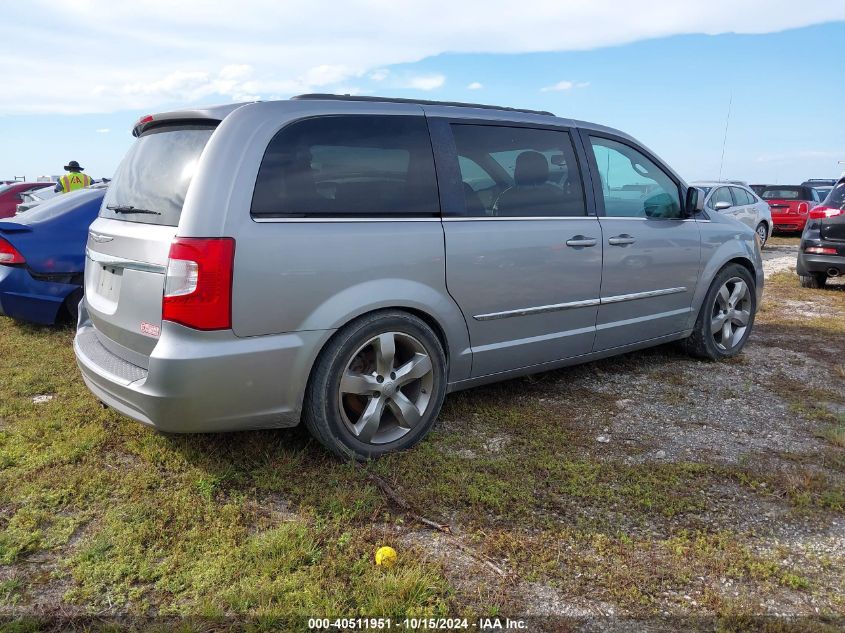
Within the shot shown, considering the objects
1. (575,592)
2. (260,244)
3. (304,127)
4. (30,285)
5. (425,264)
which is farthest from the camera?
(30,285)

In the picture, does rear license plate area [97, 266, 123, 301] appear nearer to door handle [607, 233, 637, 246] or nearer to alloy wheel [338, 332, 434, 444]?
alloy wheel [338, 332, 434, 444]

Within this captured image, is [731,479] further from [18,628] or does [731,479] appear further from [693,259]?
[18,628]

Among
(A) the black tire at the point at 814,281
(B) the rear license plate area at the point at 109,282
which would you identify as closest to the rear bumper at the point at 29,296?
(B) the rear license plate area at the point at 109,282

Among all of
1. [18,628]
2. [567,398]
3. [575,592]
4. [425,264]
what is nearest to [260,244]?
[425,264]

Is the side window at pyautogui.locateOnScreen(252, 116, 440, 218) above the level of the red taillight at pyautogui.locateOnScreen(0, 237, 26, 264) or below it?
above

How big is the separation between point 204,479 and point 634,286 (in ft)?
9.91

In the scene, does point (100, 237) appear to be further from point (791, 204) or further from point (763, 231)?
point (791, 204)

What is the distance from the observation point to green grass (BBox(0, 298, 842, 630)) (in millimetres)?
2402

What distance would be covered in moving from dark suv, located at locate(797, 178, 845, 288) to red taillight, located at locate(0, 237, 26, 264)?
30.5 feet

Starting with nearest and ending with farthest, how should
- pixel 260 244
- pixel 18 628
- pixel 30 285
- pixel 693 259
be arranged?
pixel 18 628 < pixel 260 244 < pixel 693 259 < pixel 30 285

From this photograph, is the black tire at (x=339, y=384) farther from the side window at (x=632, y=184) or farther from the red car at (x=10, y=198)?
the red car at (x=10, y=198)

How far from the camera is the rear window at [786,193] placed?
59.0 feet

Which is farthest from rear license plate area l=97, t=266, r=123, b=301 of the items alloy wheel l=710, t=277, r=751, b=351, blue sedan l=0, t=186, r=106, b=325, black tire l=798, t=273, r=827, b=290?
black tire l=798, t=273, r=827, b=290

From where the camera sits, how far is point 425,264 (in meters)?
3.45
